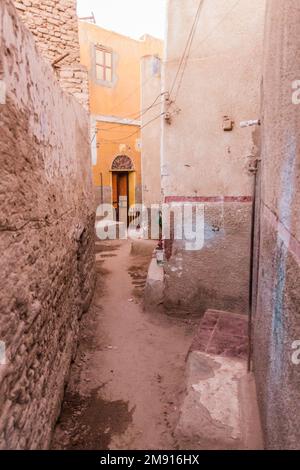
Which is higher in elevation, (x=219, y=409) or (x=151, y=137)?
(x=151, y=137)

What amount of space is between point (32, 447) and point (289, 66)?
11.2 ft

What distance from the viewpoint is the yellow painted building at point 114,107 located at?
13.3 metres

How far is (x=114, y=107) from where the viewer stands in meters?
14.3

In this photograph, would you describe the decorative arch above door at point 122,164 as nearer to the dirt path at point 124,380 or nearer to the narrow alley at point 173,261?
the narrow alley at point 173,261

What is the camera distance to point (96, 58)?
13.3 metres

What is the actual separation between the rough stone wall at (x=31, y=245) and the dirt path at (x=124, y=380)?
12.1 inches

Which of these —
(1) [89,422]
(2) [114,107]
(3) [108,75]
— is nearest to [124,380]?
(1) [89,422]

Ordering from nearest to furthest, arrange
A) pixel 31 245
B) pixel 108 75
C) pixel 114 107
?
1. pixel 31 245
2. pixel 108 75
3. pixel 114 107

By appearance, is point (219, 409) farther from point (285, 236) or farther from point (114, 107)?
point (114, 107)

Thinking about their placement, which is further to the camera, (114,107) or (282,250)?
(114,107)

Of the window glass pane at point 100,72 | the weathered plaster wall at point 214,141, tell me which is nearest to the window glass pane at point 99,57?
the window glass pane at point 100,72

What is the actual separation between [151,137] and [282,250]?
446 inches
